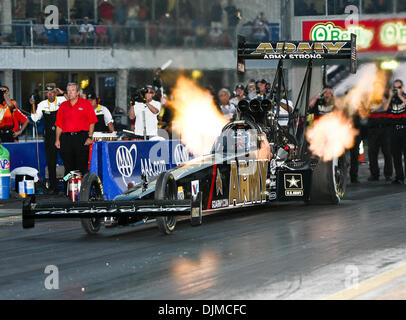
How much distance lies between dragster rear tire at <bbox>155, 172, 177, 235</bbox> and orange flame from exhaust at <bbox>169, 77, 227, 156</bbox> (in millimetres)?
3411

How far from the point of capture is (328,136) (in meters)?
14.3

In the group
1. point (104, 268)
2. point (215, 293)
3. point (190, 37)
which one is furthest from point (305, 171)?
point (190, 37)

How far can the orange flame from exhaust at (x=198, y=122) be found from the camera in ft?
49.9

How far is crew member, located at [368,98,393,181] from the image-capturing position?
1742cm

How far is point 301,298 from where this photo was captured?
6.72 metres

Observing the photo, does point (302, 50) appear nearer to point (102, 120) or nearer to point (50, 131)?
point (102, 120)

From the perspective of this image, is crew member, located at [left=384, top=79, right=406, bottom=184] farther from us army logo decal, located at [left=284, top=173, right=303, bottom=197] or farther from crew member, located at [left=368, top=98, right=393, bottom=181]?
us army logo decal, located at [left=284, top=173, right=303, bottom=197]

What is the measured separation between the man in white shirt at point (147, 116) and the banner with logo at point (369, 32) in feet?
41.3

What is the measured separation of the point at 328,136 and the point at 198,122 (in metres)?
2.37

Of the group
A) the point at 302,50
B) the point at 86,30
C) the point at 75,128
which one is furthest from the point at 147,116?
the point at 86,30

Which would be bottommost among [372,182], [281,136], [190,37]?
[372,182]

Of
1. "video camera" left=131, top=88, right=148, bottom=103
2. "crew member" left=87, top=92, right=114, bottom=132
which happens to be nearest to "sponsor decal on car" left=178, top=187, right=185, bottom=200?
"video camera" left=131, top=88, right=148, bottom=103

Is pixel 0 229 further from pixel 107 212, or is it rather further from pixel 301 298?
pixel 301 298
